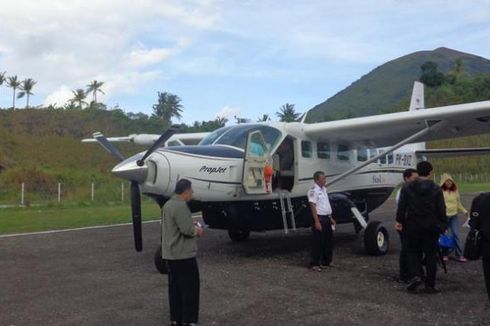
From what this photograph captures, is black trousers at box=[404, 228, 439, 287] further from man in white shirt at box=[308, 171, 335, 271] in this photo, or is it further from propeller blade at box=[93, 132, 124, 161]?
propeller blade at box=[93, 132, 124, 161]

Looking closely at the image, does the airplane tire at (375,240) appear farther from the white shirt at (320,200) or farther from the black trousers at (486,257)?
the black trousers at (486,257)

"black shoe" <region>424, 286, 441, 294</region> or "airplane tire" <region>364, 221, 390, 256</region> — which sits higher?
"airplane tire" <region>364, 221, 390, 256</region>

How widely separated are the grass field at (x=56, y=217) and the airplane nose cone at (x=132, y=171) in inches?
356

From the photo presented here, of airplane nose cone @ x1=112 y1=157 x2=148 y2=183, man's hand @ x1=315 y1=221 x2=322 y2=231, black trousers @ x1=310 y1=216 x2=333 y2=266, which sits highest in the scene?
airplane nose cone @ x1=112 y1=157 x2=148 y2=183

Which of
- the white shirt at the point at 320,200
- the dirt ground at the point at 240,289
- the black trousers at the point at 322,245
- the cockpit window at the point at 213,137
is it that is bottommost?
the dirt ground at the point at 240,289

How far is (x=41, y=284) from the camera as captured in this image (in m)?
8.52

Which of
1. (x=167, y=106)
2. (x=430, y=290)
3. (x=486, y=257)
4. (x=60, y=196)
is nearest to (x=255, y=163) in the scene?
(x=430, y=290)

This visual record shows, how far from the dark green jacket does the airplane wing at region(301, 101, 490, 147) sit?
6.00 metres

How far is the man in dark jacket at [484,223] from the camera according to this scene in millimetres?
5172

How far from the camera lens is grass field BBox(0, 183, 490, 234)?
1738 centimetres

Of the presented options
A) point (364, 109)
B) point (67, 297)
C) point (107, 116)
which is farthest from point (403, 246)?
point (364, 109)

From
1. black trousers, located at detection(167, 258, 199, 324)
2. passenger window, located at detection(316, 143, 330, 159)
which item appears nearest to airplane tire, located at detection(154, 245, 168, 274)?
black trousers, located at detection(167, 258, 199, 324)

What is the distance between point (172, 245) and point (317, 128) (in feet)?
20.6

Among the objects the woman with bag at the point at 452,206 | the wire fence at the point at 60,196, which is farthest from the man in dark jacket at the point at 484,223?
the wire fence at the point at 60,196
